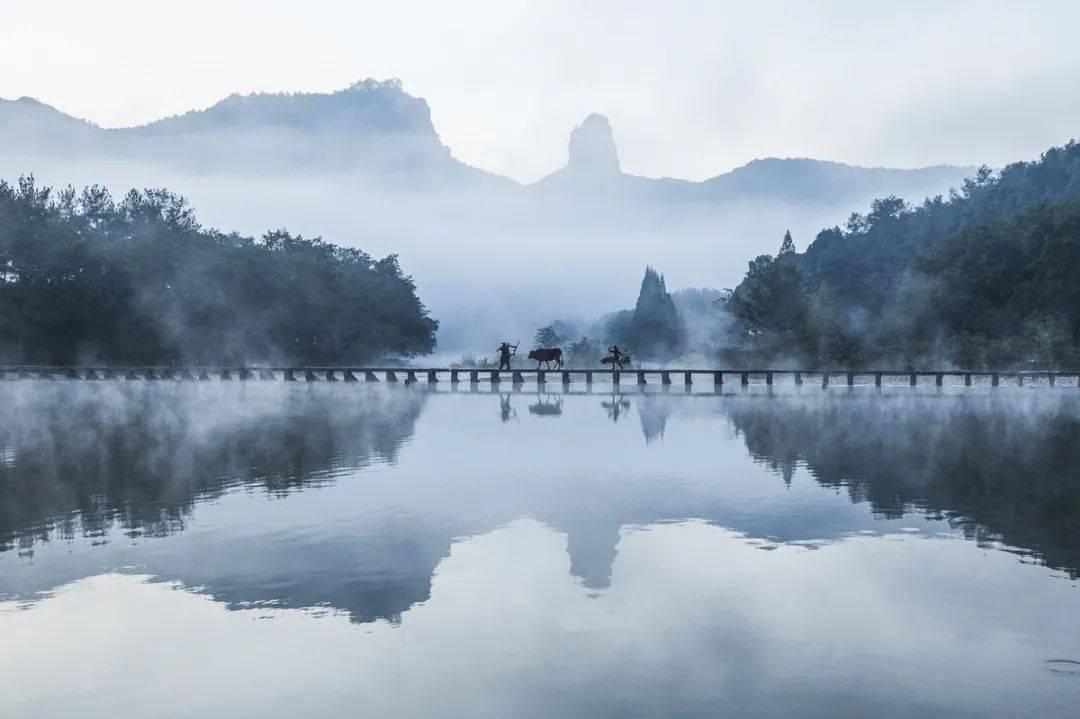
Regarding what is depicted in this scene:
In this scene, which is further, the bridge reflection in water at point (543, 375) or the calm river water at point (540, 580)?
the bridge reflection in water at point (543, 375)

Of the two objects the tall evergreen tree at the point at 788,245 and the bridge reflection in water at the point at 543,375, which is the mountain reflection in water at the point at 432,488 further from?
the tall evergreen tree at the point at 788,245

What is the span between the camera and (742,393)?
66.8 meters

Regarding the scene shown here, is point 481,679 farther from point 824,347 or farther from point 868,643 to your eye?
point 824,347

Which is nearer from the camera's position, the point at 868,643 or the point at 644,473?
the point at 868,643

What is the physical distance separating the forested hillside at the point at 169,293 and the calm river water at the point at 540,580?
57.8 m

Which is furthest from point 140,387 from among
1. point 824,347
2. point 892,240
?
point 892,240

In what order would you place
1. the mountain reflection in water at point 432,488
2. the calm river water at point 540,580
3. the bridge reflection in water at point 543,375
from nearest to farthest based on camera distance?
the calm river water at point 540,580 < the mountain reflection in water at point 432,488 < the bridge reflection in water at point 543,375

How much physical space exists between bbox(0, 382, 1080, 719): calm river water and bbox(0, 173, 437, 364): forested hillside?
57833mm

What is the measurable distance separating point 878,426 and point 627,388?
120 feet

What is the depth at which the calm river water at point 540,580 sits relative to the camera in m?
10.4

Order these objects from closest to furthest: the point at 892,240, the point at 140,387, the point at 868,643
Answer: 1. the point at 868,643
2. the point at 140,387
3. the point at 892,240

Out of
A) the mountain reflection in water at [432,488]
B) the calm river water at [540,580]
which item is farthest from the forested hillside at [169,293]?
the calm river water at [540,580]

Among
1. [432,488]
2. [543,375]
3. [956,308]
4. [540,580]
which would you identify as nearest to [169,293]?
[543,375]

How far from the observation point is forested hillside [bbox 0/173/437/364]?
8400 centimetres
